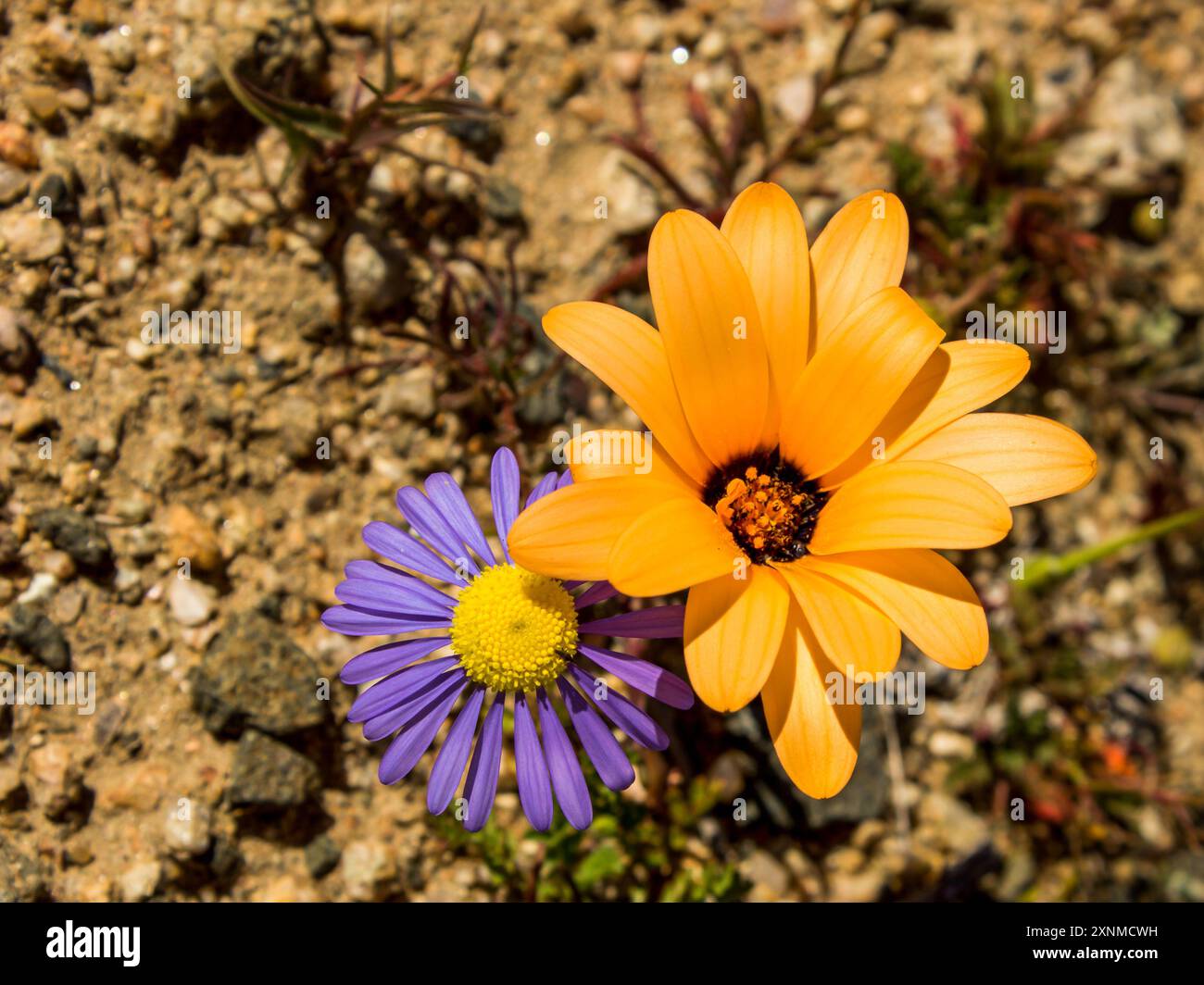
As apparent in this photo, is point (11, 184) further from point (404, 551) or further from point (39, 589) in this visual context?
point (404, 551)

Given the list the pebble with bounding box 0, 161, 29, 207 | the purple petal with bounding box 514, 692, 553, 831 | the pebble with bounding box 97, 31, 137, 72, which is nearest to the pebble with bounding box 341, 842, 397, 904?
the purple petal with bounding box 514, 692, 553, 831

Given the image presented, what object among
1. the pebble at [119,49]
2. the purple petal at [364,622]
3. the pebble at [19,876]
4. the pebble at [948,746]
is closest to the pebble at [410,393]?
the purple petal at [364,622]

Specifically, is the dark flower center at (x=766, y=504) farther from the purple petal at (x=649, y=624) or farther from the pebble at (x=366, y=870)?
the pebble at (x=366, y=870)

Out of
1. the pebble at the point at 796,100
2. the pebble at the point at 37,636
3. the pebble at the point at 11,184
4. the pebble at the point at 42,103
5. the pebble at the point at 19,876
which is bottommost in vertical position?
the pebble at the point at 19,876

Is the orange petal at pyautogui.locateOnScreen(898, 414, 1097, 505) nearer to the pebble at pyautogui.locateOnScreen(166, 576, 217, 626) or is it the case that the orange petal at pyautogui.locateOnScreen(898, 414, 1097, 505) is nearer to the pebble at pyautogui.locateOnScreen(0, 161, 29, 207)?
the pebble at pyautogui.locateOnScreen(166, 576, 217, 626)
